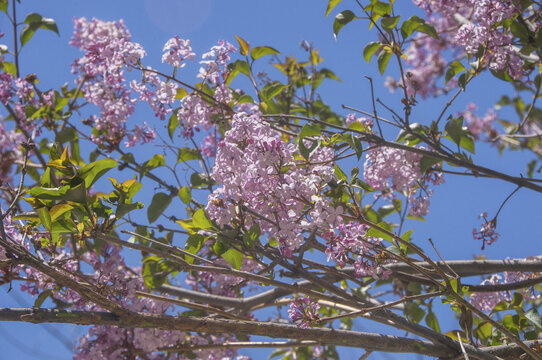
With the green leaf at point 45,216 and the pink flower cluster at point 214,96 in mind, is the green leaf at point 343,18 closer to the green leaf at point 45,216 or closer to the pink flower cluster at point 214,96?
the pink flower cluster at point 214,96

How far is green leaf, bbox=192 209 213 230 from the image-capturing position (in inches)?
56.7

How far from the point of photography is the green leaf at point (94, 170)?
4.12 ft

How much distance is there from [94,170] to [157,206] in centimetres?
67

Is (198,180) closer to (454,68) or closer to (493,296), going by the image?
(454,68)

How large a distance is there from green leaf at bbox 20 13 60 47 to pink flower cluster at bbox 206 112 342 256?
5.01ft

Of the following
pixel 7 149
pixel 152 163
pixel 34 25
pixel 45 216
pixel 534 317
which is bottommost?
pixel 534 317

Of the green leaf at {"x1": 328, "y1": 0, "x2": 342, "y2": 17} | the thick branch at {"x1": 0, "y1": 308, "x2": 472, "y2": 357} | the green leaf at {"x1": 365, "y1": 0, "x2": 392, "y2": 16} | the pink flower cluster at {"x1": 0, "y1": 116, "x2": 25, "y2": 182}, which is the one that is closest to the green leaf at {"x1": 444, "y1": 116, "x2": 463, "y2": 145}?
the green leaf at {"x1": 365, "y1": 0, "x2": 392, "y2": 16}

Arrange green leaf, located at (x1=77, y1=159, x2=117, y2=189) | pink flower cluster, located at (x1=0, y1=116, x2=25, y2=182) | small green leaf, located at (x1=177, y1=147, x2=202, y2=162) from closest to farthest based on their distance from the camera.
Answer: green leaf, located at (x1=77, y1=159, x2=117, y2=189) < small green leaf, located at (x1=177, y1=147, x2=202, y2=162) < pink flower cluster, located at (x1=0, y1=116, x2=25, y2=182)

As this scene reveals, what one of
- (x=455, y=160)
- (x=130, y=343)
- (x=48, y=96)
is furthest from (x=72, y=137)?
(x=455, y=160)

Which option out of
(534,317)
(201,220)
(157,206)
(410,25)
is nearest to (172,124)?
(157,206)

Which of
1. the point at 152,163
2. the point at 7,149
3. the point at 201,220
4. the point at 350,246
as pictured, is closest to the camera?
the point at 350,246

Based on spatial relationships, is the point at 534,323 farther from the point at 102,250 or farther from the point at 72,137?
the point at 72,137

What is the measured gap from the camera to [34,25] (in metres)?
2.41

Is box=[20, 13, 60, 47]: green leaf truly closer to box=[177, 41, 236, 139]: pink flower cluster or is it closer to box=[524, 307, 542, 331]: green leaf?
box=[177, 41, 236, 139]: pink flower cluster
